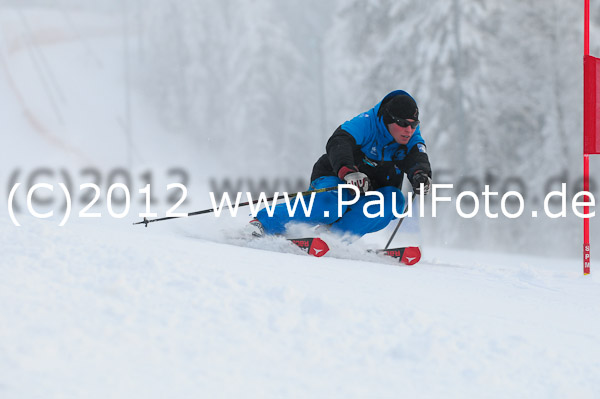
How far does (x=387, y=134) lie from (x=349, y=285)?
2.17 metres

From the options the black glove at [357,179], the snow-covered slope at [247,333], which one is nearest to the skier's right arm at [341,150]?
the black glove at [357,179]

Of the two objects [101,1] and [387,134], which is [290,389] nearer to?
[387,134]

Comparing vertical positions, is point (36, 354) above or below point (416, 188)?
below

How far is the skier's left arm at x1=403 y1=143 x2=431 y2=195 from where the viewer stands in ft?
17.1

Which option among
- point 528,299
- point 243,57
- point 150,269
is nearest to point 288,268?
point 150,269

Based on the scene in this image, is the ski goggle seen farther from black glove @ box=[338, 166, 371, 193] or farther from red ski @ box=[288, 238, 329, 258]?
red ski @ box=[288, 238, 329, 258]

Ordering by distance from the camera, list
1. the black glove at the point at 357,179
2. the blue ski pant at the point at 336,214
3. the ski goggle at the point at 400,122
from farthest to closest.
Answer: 1. the blue ski pant at the point at 336,214
2. the ski goggle at the point at 400,122
3. the black glove at the point at 357,179

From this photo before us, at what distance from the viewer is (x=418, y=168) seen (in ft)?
17.5

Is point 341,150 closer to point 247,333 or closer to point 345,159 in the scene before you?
point 345,159

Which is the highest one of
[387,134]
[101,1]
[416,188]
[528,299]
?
[101,1]

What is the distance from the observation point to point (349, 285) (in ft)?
12.0

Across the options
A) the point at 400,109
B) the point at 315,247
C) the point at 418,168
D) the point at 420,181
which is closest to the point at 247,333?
the point at 315,247

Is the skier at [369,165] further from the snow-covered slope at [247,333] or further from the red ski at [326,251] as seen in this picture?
the snow-covered slope at [247,333]

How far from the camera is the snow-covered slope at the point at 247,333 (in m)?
2.31
